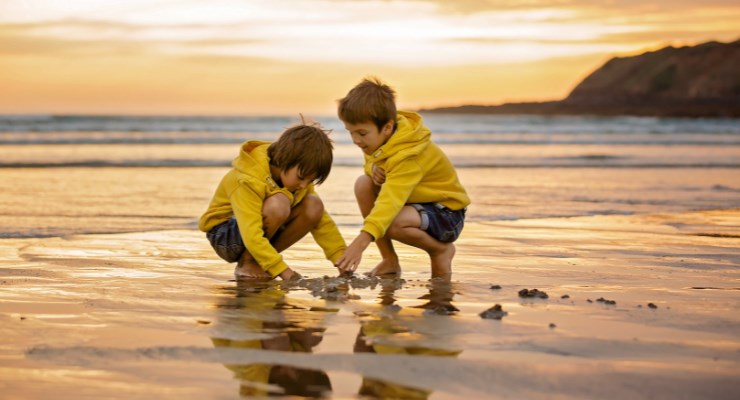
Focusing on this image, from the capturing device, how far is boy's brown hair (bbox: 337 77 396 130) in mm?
4648

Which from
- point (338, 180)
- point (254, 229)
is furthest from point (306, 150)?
point (338, 180)

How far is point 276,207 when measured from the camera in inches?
186

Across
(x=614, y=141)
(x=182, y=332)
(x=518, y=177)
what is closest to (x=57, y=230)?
(x=182, y=332)

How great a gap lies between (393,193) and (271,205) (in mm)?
639

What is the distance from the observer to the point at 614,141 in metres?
25.7

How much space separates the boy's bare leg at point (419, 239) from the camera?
4949 millimetres

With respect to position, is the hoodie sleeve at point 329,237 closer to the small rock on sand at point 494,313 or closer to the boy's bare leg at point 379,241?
the boy's bare leg at point 379,241

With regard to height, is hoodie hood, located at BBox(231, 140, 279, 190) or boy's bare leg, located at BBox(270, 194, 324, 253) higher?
hoodie hood, located at BBox(231, 140, 279, 190)

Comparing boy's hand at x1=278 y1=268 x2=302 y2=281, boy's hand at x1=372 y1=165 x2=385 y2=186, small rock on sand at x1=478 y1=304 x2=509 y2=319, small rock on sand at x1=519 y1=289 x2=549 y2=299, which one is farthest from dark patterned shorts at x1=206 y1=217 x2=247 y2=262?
small rock on sand at x1=478 y1=304 x2=509 y2=319

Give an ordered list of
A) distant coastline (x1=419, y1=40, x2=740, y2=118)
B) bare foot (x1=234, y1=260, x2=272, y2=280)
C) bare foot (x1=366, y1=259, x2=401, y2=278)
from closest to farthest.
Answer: bare foot (x1=234, y1=260, x2=272, y2=280), bare foot (x1=366, y1=259, x2=401, y2=278), distant coastline (x1=419, y1=40, x2=740, y2=118)

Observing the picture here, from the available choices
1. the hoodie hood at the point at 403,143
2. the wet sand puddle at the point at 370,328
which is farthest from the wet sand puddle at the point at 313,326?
the hoodie hood at the point at 403,143

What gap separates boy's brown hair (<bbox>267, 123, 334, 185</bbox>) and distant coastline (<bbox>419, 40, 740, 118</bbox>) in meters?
49.8

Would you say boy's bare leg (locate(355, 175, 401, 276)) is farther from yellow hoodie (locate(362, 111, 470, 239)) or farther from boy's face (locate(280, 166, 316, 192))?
boy's face (locate(280, 166, 316, 192))

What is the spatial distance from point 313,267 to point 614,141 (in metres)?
21.7
